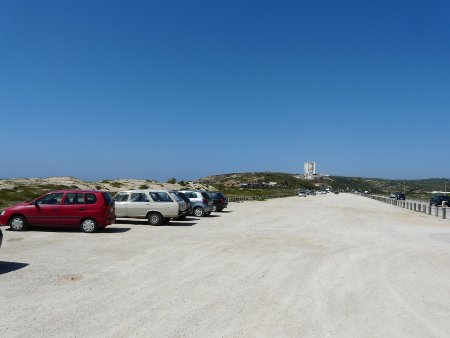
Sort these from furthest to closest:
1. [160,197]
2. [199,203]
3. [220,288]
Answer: [199,203], [160,197], [220,288]

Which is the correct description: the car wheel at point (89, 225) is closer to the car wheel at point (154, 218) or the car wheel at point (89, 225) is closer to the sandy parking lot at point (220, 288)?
the sandy parking lot at point (220, 288)

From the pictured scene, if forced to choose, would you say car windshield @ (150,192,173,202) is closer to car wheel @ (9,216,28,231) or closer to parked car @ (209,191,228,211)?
car wheel @ (9,216,28,231)

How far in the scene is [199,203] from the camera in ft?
89.5

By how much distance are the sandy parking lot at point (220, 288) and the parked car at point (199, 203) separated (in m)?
12.4

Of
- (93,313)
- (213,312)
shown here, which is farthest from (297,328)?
(93,313)

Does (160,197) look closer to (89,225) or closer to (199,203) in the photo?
(89,225)

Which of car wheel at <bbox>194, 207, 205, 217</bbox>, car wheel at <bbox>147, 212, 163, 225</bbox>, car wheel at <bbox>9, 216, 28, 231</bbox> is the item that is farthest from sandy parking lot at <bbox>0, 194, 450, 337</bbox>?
car wheel at <bbox>194, 207, 205, 217</bbox>

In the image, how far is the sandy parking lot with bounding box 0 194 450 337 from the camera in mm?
5965

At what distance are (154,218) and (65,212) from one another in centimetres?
494

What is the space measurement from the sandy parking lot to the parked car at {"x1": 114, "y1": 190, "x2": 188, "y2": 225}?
5.76m

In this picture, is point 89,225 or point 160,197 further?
point 160,197

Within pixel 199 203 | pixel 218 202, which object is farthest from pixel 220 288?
pixel 218 202

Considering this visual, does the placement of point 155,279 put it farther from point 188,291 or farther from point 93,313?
point 93,313

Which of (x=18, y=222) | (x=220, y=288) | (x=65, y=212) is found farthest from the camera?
(x=18, y=222)
